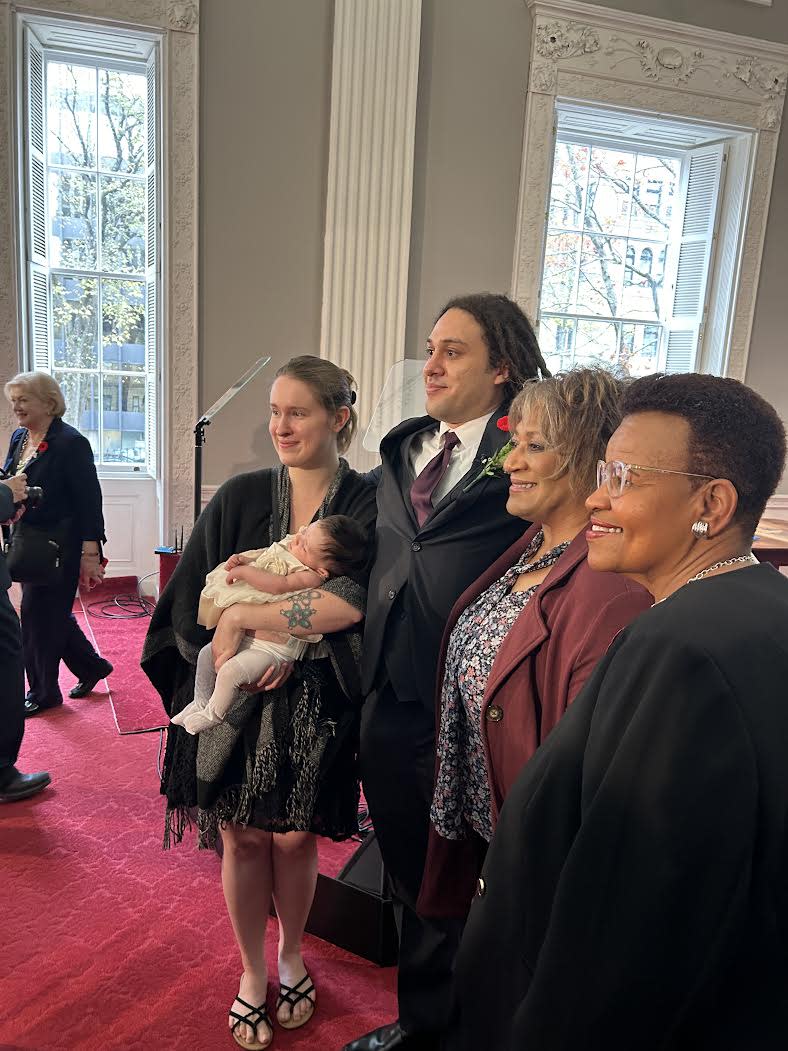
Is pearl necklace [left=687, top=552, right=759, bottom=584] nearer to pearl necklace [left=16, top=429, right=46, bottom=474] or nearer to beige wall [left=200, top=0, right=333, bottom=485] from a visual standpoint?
pearl necklace [left=16, top=429, right=46, bottom=474]

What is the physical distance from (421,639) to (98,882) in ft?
5.46

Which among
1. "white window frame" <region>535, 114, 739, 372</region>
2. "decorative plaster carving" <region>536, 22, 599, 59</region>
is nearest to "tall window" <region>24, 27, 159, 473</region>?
"decorative plaster carving" <region>536, 22, 599, 59</region>

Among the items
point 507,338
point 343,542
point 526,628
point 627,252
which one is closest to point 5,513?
point 343,542

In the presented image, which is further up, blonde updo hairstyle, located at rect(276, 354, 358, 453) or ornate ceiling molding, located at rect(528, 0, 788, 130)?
ornate ceiling molding, located at rect(528, 0, 788, 130)

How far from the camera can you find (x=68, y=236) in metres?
5.66

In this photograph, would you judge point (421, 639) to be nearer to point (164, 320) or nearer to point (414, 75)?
point (164, 320)

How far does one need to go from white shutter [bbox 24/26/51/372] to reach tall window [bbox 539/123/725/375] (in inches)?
149

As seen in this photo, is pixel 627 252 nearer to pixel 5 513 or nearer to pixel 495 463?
pixel 5 513

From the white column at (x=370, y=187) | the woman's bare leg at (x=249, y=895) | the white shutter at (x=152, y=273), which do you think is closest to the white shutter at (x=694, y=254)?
the white column at (x=370, y=187)

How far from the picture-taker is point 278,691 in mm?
1882

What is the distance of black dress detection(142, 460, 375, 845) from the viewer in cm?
186

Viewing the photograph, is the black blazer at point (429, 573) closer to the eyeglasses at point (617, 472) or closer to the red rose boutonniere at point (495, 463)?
the red rose boutonniere at point (495, 463)

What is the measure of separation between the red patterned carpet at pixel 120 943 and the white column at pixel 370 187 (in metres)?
3.28

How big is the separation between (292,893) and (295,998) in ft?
1.04
